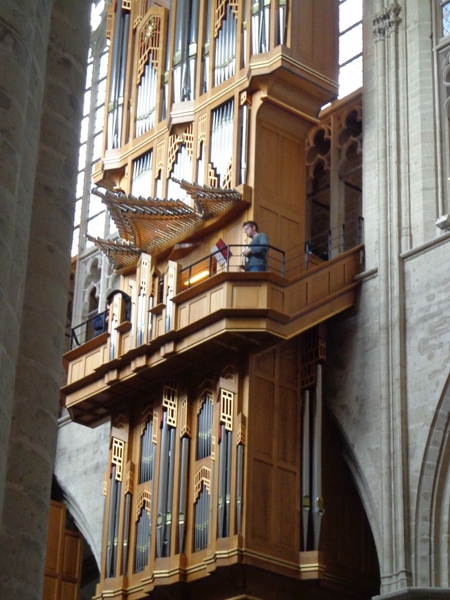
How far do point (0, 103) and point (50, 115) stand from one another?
1555mm

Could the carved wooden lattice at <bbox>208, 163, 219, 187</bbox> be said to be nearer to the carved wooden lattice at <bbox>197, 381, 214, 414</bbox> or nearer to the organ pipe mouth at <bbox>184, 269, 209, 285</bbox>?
the organ pipe mouth at <bbox>184, 269, 209, 285</bbox>

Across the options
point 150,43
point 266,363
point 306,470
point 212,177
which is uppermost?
point 150,43

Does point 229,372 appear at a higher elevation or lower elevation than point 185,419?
higher

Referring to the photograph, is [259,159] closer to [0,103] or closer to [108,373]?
[108,373]

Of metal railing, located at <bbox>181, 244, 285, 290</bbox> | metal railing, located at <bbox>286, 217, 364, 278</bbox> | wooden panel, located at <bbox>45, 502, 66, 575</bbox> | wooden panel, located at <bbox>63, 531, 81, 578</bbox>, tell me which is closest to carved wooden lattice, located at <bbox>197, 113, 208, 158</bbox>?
metal railing, located at <bbox>181, 244, 285, 290</bbox>

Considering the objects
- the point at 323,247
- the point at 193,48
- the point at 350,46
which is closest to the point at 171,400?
the point at 323,247

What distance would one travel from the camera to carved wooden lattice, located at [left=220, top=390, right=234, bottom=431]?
1641 cm

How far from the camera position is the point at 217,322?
53.8ft

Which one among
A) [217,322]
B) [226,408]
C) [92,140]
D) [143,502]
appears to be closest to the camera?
[217,322]

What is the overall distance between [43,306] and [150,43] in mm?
13601

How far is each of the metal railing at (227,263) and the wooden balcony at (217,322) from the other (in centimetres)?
39

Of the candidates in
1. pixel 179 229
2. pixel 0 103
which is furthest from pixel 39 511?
pixel 179 229

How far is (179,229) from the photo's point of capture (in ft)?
60.3

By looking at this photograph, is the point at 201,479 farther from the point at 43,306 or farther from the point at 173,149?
the point at 43,306
